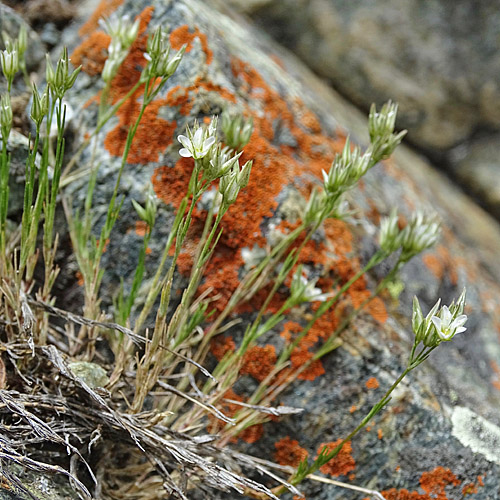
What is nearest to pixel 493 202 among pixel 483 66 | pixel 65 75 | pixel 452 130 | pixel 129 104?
pixel 452 130

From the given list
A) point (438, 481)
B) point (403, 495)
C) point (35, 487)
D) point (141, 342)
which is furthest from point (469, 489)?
point (35, 487)

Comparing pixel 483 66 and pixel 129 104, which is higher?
pixel 483 66

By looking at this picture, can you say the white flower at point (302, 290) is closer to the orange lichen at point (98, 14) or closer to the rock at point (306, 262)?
the rock at point (306, 262)

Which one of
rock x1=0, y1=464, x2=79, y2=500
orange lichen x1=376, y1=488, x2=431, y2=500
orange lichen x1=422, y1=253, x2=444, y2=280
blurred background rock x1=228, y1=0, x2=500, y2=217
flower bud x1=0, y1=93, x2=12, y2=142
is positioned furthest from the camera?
blurred background rock x1=228, y1=0, x2=500, y2=217

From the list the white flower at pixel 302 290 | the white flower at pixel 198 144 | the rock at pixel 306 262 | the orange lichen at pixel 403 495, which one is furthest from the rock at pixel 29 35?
the orange lichen at pixel 403 495

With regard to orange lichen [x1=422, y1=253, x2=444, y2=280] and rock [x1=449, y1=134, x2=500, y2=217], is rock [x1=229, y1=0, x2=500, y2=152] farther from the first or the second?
orange lichen [x1=422, y1=253, x2=444, y2=280]

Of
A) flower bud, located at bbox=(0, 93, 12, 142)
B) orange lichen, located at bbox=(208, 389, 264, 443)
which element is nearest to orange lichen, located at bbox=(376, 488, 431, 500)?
orange lichen, located at bbox=(208, 389, 264, 443)

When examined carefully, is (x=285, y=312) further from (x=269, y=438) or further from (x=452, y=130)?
(x=452, y=130)

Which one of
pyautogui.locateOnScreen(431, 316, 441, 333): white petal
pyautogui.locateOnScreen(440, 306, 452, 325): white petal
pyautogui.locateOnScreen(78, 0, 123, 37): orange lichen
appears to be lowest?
pyautogui.locateOnScreen(78, 0, 123, 37): orange lichen
